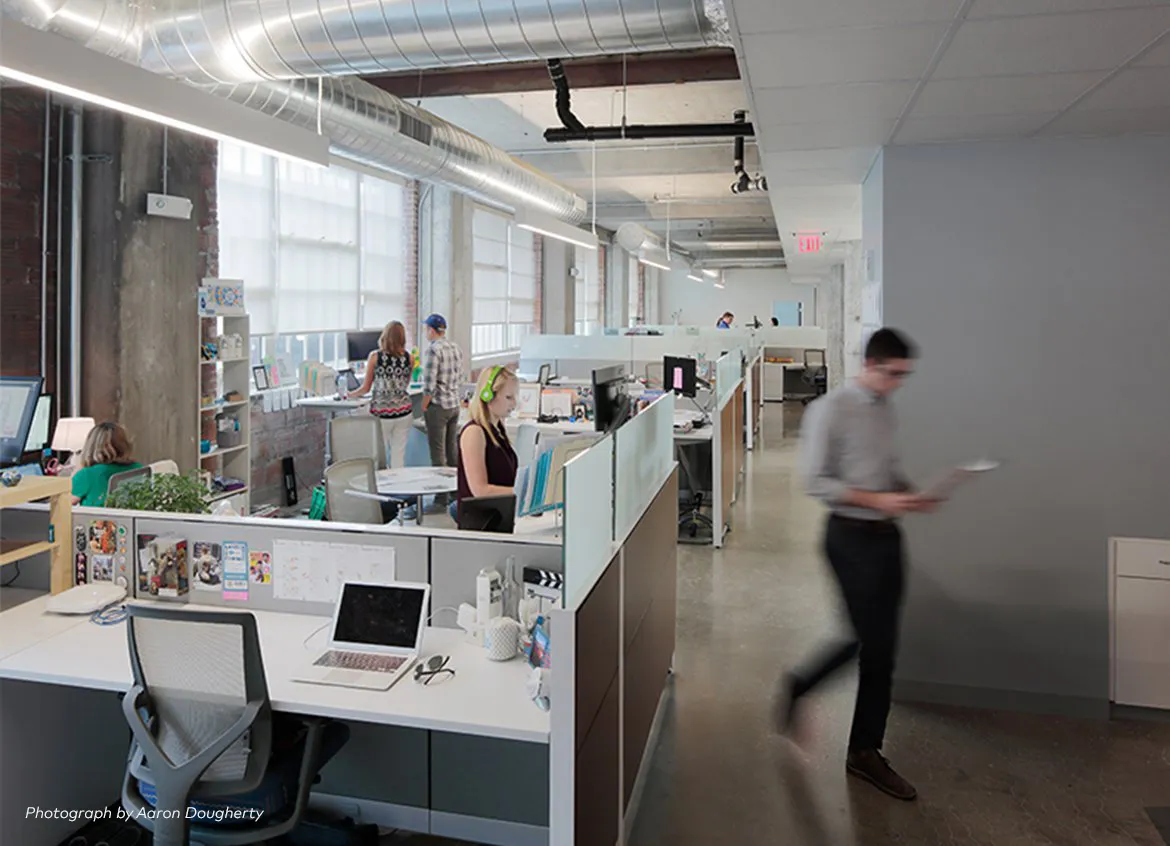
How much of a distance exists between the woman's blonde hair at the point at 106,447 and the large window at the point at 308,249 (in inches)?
126

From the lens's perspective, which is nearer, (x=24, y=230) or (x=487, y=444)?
(x=487, y=444)

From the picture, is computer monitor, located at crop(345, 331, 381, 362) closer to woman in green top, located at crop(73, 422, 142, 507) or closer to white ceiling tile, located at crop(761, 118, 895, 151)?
woman in green top, located at crop(73, 422, 142, 507)

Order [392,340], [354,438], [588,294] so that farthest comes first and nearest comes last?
[588,294] < [392,340] < [354,438]

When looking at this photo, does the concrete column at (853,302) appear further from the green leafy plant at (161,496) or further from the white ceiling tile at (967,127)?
the green leafy plant at (161,496)

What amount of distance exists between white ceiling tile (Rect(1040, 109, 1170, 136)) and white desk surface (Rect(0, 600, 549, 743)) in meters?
2.75

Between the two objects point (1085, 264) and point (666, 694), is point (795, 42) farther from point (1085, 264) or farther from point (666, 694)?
point (666, 694)

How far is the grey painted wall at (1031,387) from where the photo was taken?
3.48 metres

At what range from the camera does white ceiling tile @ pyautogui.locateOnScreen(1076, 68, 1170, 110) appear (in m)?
2.66

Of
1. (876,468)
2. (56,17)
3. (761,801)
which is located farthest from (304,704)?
(56,17)

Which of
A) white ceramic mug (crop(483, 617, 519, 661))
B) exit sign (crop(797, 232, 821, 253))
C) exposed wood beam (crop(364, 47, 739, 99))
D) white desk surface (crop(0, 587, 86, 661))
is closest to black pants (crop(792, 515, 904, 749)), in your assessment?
white ceramic mug (crop(483, 617, 519, 661))

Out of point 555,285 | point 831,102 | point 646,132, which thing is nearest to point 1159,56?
point 831,102

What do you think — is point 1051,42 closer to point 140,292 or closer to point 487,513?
point 487,513

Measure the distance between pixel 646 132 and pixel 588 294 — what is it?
11350 millimetres

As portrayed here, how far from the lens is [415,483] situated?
483 centimetres
